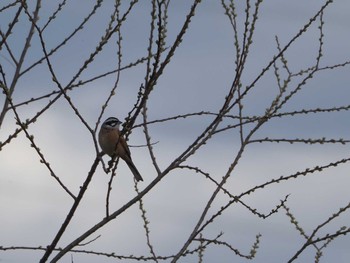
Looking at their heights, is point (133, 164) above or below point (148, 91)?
above

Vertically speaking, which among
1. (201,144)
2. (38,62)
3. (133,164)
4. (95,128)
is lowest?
(201,144)

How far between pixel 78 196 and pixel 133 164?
4379 millimetres

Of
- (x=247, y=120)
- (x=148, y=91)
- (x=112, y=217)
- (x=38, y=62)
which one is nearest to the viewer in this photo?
(x=148, y=91)

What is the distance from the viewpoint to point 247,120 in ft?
14.8

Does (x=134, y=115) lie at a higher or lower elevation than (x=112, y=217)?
higher

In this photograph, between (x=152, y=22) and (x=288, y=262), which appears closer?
(x=288, y=262)

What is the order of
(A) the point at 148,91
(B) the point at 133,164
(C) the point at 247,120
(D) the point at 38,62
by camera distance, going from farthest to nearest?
(B) the point at 133,164 → (D) the point at 38,62 → (C) the point at 247,120 → (A) the point at 148,91

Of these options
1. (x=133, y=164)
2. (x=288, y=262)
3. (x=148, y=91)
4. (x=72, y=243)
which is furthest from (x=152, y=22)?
(x=133, y=164)

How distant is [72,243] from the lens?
413 cm

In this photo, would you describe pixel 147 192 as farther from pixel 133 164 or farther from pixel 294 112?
pixel 133 164

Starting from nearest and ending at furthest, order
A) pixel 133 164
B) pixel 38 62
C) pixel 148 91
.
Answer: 1. pixel 148 91
2. pixel 38 62
3. pixel 133 164

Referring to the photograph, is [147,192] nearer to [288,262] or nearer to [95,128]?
[95,128]

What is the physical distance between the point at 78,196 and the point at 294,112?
1.74 m

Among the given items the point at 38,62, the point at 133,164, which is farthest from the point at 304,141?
the point at 133,164
